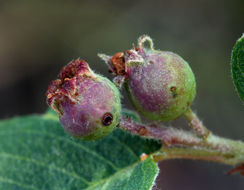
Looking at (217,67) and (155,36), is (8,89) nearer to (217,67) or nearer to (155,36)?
(155,36)

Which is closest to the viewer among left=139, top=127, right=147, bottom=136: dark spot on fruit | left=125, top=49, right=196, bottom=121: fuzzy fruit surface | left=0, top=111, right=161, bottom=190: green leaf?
left=125, top=49, right=196, bottom=121: fuzzy fruit surface

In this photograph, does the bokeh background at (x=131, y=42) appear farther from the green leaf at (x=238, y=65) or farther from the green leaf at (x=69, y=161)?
the green leaf at (x=238, y=65)

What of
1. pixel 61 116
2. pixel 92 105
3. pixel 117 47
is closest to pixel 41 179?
pixel 61 116

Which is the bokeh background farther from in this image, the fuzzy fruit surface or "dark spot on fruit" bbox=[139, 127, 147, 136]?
the fuzzy fruit surface

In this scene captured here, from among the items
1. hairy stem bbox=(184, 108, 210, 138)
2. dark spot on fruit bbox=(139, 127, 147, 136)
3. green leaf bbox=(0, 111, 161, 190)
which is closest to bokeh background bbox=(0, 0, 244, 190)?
green leaf bbox=(0, 111, 161, 190)

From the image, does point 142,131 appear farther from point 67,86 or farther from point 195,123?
point 67,86

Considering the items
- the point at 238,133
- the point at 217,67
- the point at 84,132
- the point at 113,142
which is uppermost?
the point at 84,132

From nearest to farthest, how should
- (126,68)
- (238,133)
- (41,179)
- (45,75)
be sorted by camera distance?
(126,68) < (41,179) < (238,133) < (45,75)
